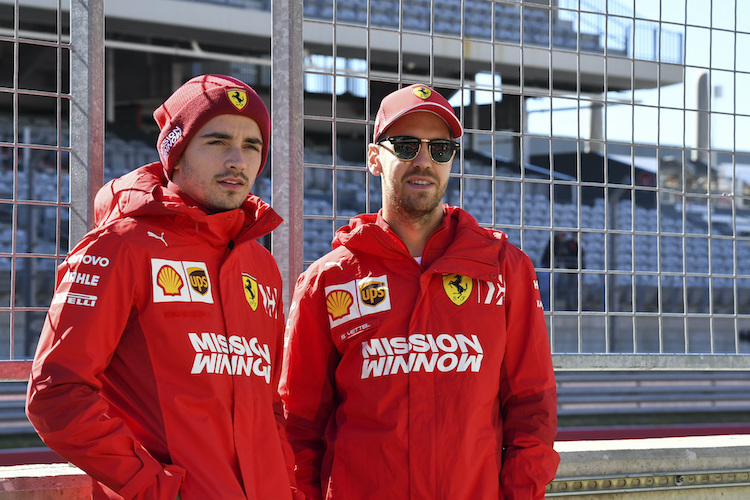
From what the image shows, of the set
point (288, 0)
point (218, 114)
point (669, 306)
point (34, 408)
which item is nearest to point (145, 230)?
point (218, 114)

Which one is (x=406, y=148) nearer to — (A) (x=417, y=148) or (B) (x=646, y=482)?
(A) (x=417, y=148)

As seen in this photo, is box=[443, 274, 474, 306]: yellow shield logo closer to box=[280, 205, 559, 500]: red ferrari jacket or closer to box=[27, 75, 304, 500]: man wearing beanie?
box=[280, 205, 559, 500]: red ferrari jacket

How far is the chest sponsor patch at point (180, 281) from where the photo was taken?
193 centimetres

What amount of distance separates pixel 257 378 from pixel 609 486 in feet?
6.48

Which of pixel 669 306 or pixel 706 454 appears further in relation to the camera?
pixel 669 306

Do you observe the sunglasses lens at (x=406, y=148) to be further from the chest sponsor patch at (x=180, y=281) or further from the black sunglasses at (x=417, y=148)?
the chest sponsor patch at (x=180, y=281)

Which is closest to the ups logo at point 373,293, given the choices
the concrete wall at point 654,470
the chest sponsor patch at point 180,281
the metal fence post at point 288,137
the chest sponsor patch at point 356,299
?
the chest sponsor patch at point 356,299

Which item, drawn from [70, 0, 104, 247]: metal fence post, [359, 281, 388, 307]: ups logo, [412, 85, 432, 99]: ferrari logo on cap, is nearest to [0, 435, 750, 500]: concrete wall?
[359, 281, 388, 307]: ups logo

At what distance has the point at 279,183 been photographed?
328cm

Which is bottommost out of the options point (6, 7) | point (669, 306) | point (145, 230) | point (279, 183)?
point (669, 306)

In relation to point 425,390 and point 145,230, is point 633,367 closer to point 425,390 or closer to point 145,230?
point 425,390

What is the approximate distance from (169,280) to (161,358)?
0.19 meters

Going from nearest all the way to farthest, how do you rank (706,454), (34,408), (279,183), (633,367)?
(34,408) < (279,183) < (706,454) < (633,367)

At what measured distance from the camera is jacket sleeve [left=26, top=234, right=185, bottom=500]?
171 centimetres
